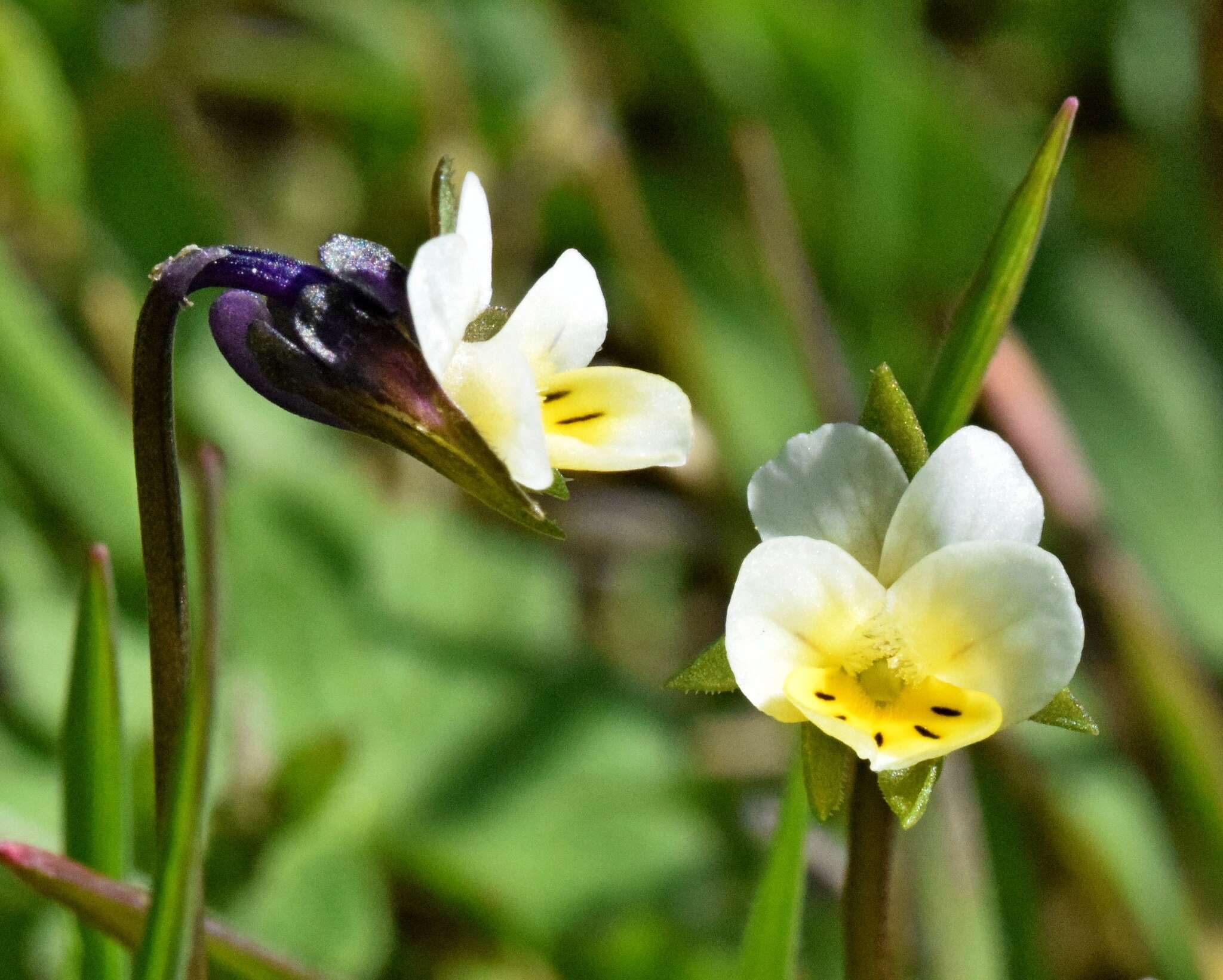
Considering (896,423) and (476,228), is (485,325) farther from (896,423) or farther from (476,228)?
(896,423)

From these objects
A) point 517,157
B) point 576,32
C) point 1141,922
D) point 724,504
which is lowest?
point 1141,922

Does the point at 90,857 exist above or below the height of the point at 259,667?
above

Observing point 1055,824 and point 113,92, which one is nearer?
point 1055,824

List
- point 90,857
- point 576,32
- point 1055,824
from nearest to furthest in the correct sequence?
point 90,857
point 1055,824
point 576,32

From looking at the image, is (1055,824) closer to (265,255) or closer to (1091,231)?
(1091,231)

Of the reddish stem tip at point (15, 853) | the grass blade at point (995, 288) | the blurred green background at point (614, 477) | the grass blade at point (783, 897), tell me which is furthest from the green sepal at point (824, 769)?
the blurred green background at point (614, 477)

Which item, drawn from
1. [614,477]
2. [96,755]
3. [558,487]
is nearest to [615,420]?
[558,487]

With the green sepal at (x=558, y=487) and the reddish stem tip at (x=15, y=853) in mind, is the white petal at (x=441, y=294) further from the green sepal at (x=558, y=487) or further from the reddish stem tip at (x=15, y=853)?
the reddish stem tip at (x=15, y=853)

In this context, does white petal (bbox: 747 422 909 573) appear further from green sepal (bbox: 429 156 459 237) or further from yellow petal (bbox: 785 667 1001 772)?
green sepal (bbox: 429 156 459 237)

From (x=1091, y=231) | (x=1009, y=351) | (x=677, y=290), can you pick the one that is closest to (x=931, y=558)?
(x=1009, y=351)
